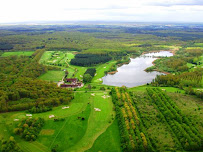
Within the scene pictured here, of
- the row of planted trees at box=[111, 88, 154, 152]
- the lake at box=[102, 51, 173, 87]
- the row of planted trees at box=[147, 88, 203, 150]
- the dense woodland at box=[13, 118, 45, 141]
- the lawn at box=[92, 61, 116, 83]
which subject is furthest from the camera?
the lawn at box=[92, 61, 116, 83]

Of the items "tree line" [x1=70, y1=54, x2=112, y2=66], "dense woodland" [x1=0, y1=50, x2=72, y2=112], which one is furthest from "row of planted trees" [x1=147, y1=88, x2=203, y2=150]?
"tree line" [x1=70, y1=54, x2=112, y2=66]

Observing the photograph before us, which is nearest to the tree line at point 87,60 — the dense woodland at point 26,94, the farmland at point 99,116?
the farmland at point 99,116

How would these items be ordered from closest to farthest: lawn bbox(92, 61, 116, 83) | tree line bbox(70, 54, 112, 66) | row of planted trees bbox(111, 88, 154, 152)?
1. row of planted trees bbox(111, 88, 154, 152)
2. lawn bbox(92, 61, 116, 83)
3. tree line bbox(70, 54, 112, 66)

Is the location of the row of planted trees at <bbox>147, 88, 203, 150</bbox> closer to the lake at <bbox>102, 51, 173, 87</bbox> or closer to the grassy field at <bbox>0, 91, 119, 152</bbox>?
the grassy field at <bbox>0, 91, 119, 152</bbox>

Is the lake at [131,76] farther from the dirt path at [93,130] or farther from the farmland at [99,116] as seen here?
the dirt path at [93,130]

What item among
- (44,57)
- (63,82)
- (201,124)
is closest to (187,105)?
(201,124)

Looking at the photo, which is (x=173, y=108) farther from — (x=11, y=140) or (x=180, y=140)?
(x=11, y=140)

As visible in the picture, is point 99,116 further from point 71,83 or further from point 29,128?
point 71,83
